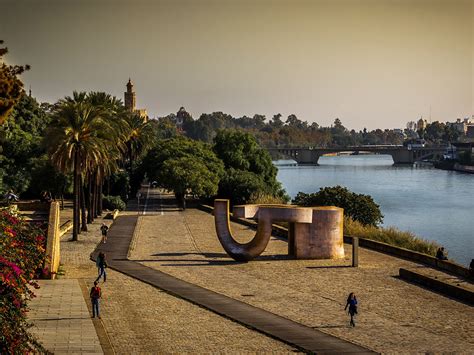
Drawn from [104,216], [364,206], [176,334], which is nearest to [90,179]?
[104,216]

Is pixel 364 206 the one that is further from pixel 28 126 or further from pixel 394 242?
pixel 28 126

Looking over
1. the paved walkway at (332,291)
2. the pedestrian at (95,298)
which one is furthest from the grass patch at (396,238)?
the pedestrian at (95,298)

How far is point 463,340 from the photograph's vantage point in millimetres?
25719

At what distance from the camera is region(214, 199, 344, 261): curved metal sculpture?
1574 inches

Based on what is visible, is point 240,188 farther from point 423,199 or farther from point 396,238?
point 423,199

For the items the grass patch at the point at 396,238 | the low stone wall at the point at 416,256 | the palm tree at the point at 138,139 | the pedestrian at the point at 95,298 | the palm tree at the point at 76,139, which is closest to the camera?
the pedestrian at the point at 95,298

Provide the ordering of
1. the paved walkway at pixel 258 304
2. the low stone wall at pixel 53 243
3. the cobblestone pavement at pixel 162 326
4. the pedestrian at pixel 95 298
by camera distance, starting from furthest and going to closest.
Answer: the low stone wall at pixel 53 243
the pedestrian at pixel 95 298
the paved walkway at pixel 258 304
the cobblestone pavement at pixel 162 326

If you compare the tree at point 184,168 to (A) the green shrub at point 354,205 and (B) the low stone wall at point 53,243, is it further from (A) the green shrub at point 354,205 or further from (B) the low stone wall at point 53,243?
(B) the low stone wall at point 53,243

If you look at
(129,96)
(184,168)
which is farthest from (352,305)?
(129,96)

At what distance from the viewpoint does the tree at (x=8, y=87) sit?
39062 millimetres

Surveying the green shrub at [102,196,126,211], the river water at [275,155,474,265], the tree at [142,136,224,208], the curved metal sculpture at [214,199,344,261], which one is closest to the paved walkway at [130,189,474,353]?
the curved metal sculpture at [214,199,344,261]

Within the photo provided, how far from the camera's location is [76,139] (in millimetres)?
47250

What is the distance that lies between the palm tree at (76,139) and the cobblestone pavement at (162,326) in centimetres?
1376

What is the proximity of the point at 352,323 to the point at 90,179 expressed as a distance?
3430cm
